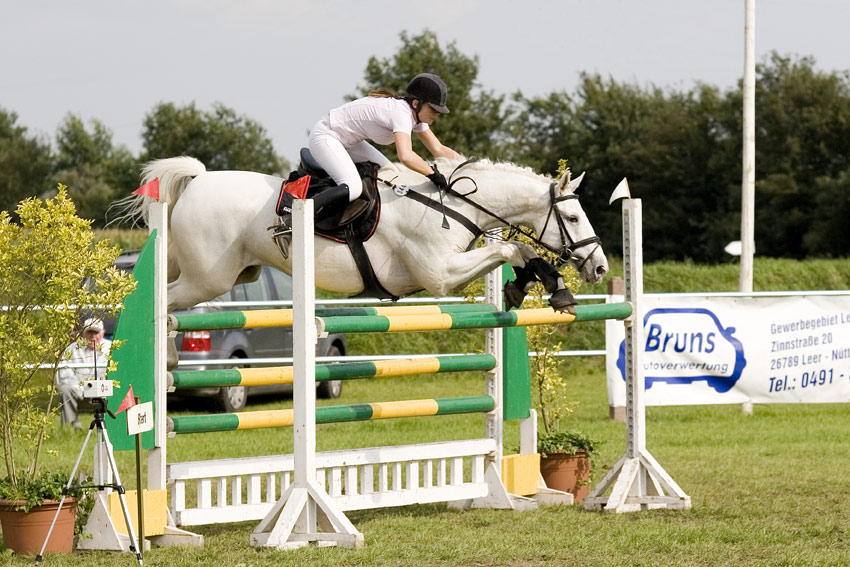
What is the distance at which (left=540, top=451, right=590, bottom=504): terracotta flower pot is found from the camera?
6.28 metres

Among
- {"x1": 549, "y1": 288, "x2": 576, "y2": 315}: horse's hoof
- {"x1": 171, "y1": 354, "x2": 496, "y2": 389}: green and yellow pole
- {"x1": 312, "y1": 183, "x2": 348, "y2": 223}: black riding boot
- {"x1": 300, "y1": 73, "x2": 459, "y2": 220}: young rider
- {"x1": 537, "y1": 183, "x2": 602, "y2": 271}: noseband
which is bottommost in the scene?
{"x1": 171, "y1": 354, "x2": 496, "y2": 389}: green and yellow pole

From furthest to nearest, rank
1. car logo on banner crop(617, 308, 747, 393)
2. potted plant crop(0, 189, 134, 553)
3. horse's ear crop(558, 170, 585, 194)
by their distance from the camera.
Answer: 1. car logo on banner crop(617, 308, 747, 393)
2. horse's ear crop(558, 170, 585, 194)
3. potted plant crop(0, 189, 134, 553)

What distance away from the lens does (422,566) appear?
13.8ft

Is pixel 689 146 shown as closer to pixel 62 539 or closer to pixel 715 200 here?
pixel 715 200

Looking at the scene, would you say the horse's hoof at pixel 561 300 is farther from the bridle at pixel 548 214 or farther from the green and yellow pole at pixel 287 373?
the green and yellow pole at pixel 287 373

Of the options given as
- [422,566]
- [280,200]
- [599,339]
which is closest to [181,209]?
[280,200]

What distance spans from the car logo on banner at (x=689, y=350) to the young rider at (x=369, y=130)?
5.13m

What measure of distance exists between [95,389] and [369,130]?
5.57ft

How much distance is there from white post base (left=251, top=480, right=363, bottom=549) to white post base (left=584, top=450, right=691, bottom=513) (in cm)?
165

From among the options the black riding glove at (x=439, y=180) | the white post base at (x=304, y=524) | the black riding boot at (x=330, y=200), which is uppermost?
the black riding glove at (x=439, y=180)

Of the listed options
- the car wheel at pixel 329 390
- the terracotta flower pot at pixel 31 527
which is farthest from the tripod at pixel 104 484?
the car wheel at pixel 329 390

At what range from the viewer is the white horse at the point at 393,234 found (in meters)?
5.03

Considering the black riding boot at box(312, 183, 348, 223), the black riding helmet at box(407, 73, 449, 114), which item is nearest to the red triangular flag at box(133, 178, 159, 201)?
the black riding boot at box(312, 183, 348, 223)

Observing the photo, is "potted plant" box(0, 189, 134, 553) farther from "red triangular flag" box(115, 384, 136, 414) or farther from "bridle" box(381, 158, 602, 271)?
"bridle" box(381, 158, 602, 271)
